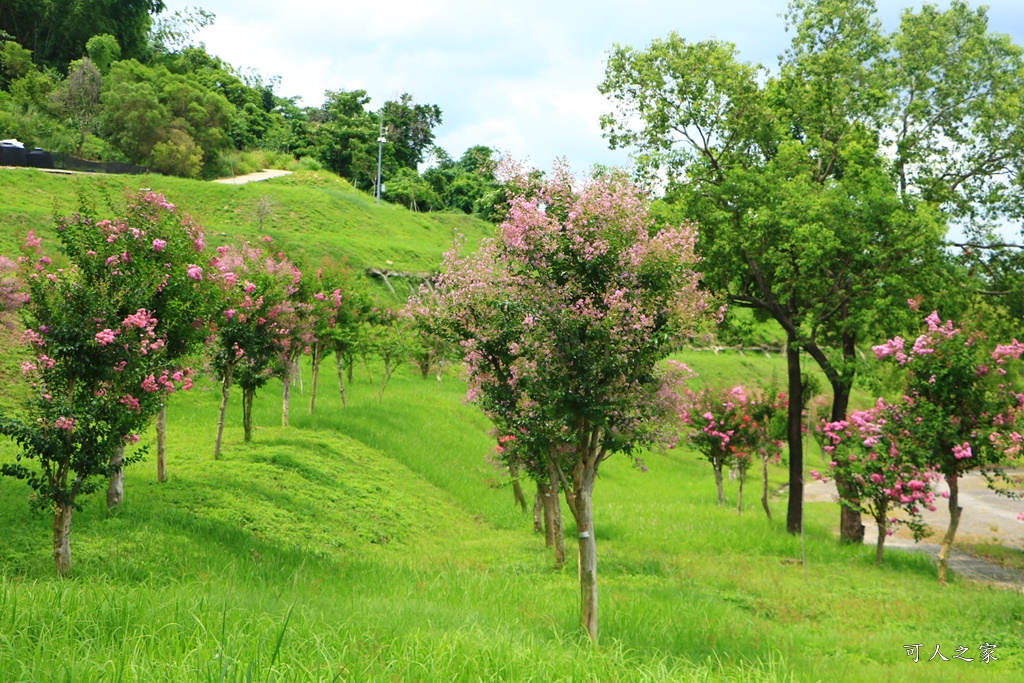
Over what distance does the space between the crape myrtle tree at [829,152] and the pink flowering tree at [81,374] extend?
1333 centimetres

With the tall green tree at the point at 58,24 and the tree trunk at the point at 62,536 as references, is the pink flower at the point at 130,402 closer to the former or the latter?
the tree trunk at the point at 62,536

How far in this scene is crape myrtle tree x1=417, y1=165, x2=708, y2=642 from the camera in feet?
27.9

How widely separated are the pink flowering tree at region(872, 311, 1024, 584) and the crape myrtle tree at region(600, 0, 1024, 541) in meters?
2.98

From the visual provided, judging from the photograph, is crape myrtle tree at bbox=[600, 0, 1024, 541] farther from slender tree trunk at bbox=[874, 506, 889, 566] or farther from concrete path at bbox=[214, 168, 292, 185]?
concrete path at bbox=[214, 168, 292, 185]

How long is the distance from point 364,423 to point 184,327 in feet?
38.0

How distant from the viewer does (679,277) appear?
29.3ft

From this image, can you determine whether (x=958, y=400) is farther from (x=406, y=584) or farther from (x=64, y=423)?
(x=64, y=423)

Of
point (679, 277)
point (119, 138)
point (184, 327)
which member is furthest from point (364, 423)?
point (119, 138)

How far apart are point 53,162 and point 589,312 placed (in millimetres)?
49901

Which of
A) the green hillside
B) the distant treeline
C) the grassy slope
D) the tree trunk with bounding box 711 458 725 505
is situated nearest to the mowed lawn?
the grassy slope

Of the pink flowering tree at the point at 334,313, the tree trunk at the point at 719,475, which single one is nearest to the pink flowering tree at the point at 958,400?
the tree trunk at the point at 719,475

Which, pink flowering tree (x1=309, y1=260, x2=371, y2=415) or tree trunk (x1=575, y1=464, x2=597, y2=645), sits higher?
pink flowering tree (x1=309, y1=260, x2=371, y2=415)

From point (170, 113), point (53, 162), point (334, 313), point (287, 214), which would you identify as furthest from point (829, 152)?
point (170, 113)

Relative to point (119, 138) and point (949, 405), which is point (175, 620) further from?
point (119, 138)
